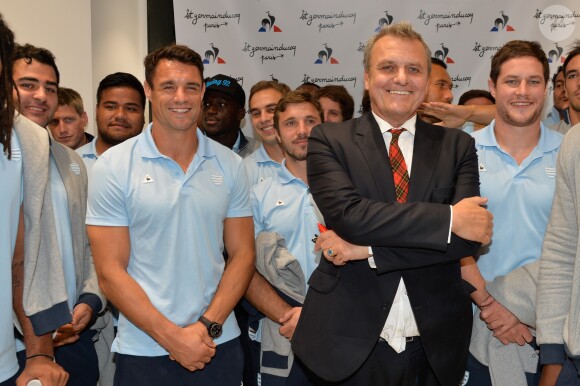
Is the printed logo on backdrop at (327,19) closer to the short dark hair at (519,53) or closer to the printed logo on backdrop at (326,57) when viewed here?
the printed logo on backdrop at (326,57)

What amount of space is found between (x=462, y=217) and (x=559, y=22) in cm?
379

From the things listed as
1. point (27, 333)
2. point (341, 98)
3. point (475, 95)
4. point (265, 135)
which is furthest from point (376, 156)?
point (475, 95)

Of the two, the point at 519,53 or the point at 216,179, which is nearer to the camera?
the point at 216,179

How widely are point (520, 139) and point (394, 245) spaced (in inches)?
45.1

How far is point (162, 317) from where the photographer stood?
2436 mm

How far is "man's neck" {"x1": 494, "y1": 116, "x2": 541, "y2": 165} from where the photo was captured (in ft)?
9.33

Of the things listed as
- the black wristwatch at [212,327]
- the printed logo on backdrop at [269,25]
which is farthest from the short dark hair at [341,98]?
the black wristwatch at [212,327]

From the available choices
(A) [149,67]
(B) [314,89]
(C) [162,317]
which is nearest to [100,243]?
(C) [162,317]

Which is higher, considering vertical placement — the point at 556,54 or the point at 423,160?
the point at 556,54

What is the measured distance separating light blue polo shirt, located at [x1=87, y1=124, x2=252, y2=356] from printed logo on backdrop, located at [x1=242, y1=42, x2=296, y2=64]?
2.97 m

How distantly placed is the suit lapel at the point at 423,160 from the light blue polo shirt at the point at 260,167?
56.4 inches

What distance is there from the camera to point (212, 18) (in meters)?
5.38

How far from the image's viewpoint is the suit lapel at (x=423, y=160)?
85.0 inches

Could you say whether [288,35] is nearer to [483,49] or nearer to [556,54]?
[483,49]
